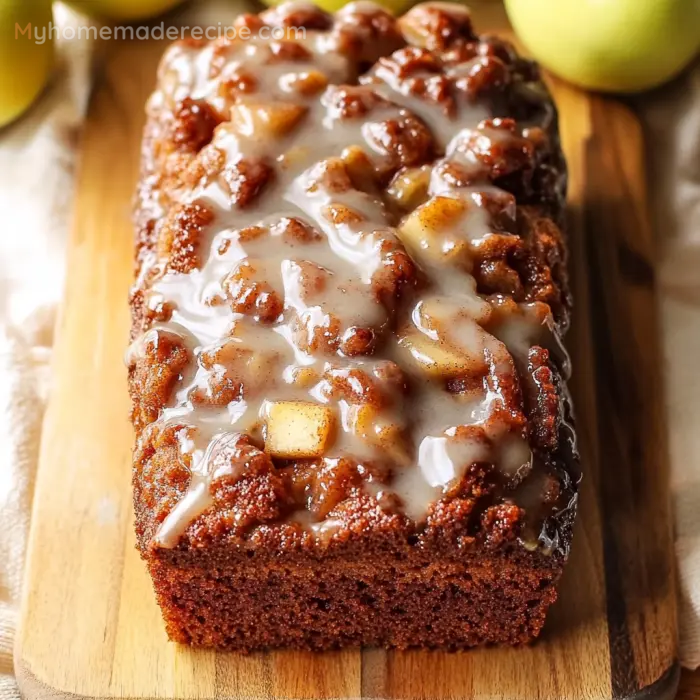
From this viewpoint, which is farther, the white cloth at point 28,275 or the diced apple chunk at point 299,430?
the white cloth at point 28,275

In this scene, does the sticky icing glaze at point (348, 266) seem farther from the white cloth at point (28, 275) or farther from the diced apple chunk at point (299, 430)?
the white cloth at point (28, 275)

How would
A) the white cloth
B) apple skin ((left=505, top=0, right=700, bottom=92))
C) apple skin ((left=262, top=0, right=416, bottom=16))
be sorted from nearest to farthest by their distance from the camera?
the white cloth → apple skin ((left=505, top=0, right=700, bottom=92)) → apple skin ((left=262, top=0, right=416, bottom=16))

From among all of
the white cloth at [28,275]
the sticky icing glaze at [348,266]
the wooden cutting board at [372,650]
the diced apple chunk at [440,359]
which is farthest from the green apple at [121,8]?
the diced apple chunk at [440,359]

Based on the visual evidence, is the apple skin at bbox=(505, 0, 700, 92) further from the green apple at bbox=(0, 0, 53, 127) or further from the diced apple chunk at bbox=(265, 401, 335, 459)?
the diced apple chunk at bbox=(265, 401, 335, 459)


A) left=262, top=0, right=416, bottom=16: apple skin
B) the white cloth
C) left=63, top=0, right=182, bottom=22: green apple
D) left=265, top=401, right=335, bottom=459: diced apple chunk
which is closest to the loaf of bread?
left=265, top=401, right=335, bottom=459: diced apple chunk

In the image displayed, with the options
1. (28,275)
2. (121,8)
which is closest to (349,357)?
(28,275)

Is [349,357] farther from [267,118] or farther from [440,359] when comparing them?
[267,118]
